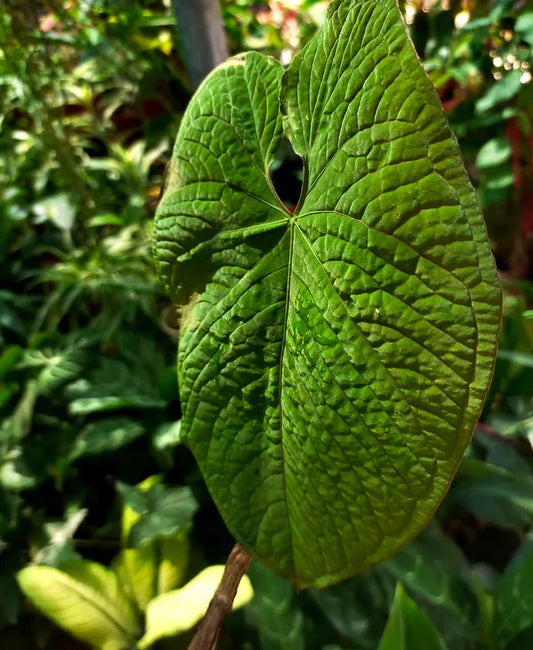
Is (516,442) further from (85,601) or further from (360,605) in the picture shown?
(85,601)

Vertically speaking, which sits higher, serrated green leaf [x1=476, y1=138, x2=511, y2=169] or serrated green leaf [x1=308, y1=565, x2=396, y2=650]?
serrated green leaf [x1=476, y1=138, x2=511, y2=169]

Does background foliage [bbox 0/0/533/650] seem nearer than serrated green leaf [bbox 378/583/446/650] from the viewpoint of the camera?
No

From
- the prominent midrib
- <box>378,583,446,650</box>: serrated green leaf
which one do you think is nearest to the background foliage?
<box>378,583,446,650</box>: serrated green leaf

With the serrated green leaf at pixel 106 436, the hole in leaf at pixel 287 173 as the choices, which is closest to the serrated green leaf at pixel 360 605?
the serrated green leaf at pixel 106 436

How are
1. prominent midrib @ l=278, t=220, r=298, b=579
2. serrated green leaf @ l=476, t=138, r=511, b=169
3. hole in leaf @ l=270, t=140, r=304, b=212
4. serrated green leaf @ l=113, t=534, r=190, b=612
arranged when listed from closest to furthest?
prominent midrib @ l=278, t=220, r=298, b=579
serrated green leaf @ l=113, t=534, r=190, b=612
hole in leaf @ l=270, t=140, r=304, b=212
serrated green leaf @ l=476, t=138, r=511, b=169

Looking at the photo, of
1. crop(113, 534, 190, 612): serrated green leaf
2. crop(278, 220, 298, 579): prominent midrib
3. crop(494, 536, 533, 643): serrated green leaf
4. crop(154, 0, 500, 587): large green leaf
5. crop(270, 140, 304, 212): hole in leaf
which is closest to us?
crop(154, 0, 500, 587): large green leaf

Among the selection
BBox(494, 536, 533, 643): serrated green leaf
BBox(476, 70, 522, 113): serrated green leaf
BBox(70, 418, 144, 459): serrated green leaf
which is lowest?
BBox(494, 536, 533, 643): serrated green leaf

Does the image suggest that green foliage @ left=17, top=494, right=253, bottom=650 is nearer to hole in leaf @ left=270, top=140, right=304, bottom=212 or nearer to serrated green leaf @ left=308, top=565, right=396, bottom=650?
serrated green leaf @ left=308, top=565, right=396, bottom=650

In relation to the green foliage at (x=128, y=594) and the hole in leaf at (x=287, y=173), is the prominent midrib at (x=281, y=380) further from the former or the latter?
the hole in leaf at (x=287, y=173)
